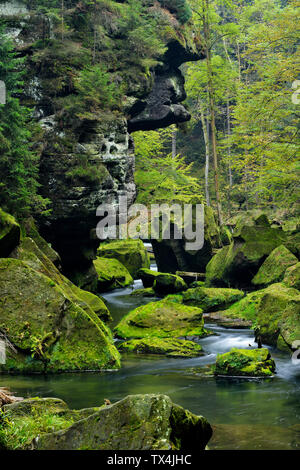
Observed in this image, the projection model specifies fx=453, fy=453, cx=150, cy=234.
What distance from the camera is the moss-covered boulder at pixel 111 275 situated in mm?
22000

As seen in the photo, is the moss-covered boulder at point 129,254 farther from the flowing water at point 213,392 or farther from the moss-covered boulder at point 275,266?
the flowing water at point 213,392

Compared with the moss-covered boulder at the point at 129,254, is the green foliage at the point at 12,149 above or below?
above

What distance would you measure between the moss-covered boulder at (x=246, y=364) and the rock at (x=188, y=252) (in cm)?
1293

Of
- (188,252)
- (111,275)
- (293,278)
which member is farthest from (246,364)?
(111,275)

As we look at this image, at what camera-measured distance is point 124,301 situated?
1928 cm

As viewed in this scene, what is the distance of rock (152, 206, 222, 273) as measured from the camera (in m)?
22.5

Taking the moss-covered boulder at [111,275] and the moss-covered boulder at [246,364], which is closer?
the moss-covered boulder at [246,364]

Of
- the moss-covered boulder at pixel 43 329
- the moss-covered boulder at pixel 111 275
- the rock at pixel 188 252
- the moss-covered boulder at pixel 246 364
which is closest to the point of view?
the moss-covered boulder at pixel 43 329

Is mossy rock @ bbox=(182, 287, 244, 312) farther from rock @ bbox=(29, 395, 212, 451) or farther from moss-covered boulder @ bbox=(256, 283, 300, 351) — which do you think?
rock @ bbox=(29, 395, 212, 451)

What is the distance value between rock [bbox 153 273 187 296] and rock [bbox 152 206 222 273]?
3550 mm

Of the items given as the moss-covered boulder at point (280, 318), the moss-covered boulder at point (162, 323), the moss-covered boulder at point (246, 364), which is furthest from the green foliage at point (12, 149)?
the moss-covered boulder at point (280, 318)

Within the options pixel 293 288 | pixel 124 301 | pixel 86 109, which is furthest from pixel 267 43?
pixel 124 301
